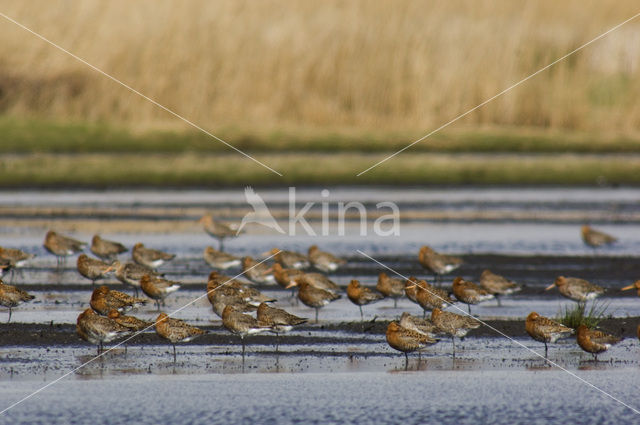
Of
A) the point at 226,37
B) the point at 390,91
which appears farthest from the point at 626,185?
the point at 226,37

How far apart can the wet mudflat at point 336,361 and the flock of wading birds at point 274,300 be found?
0.25m

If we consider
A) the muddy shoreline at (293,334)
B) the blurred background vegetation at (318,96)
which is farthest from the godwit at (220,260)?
the blurred background vegetation at (318,96)

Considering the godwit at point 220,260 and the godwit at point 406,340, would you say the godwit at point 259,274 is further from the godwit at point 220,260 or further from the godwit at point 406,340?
the godwit at point 406,340

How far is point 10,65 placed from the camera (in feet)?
112

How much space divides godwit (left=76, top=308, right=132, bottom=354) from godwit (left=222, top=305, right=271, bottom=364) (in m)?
1.09

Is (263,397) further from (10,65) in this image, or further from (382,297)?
(10,65)

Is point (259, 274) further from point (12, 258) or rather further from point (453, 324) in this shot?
point (453, 324)

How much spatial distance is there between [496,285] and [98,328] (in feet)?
18.3

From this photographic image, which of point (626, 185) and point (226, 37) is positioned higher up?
point (226, 37)

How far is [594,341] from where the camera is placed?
1279cm

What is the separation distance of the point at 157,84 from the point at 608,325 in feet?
68.2

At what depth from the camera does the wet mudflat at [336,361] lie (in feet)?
36.0

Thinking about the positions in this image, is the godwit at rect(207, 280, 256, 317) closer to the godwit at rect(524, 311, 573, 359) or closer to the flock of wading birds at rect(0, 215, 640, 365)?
the flock of wading birds at rect(0, 215, 640, 365)

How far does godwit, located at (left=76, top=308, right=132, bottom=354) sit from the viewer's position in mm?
13008
